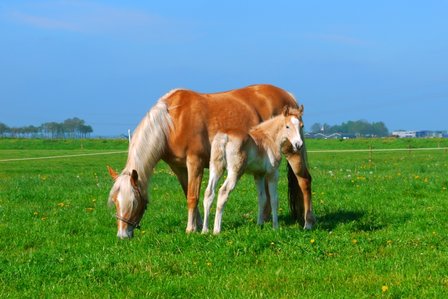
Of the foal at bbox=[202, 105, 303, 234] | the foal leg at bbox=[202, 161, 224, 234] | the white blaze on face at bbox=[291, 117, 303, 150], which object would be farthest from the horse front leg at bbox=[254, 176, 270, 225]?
the white blaze on face at bbox=[291, 117, 303, 150]

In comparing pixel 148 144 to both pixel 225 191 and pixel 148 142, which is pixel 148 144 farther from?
pixel 225 191

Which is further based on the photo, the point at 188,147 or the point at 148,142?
the point at 188,147

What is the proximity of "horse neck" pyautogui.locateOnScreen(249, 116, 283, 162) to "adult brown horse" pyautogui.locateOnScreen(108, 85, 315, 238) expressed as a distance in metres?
0.24

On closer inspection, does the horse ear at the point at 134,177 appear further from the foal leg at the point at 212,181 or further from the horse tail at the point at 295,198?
the horse tail at the point at 295,198

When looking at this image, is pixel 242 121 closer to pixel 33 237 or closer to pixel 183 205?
pixel 183 205

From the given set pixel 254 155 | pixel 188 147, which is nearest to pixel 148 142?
pixel 188 147

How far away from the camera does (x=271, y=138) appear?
1041 cm

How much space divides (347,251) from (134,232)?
3617 mm

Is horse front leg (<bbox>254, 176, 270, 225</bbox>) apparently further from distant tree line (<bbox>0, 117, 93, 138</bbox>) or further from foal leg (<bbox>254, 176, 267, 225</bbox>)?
distant tree line (<bbox>0, 117, 93, 138</bbox>)

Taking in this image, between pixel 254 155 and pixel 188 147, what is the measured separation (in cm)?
109

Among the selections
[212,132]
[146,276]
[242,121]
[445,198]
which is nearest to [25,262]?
[146,276]

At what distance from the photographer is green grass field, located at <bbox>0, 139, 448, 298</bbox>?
6.83 meters

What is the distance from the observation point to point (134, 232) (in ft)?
34.3

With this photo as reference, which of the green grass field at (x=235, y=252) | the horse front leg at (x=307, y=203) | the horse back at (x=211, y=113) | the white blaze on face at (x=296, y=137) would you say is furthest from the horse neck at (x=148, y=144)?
the horse front leg at (x=307, y=203)
